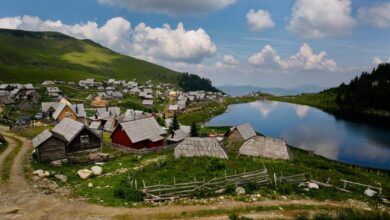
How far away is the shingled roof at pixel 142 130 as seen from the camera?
5826cm

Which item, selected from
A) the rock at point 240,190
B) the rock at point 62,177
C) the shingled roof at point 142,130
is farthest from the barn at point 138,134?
the rock at point 240,190

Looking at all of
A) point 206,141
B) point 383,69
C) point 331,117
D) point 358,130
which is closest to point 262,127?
point 358,130

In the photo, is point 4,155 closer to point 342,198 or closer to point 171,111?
point 342,198

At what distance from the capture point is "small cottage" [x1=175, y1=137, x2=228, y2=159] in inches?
1821

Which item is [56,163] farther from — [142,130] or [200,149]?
[200,149]

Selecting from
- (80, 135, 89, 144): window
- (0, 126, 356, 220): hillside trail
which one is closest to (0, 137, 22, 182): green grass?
(0, 126, 356, 220): hillside trail

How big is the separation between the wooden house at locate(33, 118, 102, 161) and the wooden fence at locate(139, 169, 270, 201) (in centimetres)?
2109

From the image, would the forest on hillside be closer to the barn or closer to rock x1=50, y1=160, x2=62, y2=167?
the barn

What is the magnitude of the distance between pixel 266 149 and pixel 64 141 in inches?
1249

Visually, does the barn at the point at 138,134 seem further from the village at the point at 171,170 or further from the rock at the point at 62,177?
the rock at the point at 62,177

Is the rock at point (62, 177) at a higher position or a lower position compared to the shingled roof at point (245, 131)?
lower

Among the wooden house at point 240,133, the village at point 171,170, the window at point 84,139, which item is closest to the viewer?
the village at point 171,170

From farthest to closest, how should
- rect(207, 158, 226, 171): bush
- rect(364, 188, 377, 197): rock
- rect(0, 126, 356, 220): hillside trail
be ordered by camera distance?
1. rect(207, 158, 226, 171): bush
2. rect(364, 188, 377, 197): rock
3. rect(0, 126, 356, 220): hillside trail

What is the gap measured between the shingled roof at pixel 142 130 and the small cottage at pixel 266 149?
57.6 feet
